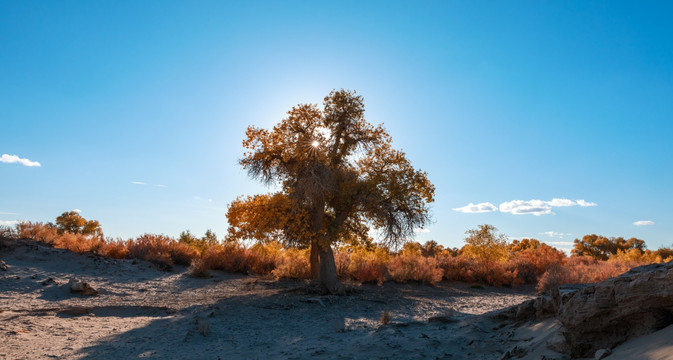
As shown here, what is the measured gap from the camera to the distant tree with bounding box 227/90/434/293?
14.6 meters

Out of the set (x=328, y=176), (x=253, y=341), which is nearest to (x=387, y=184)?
(x=328, y=176)

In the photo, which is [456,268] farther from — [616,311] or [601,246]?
[601,246]

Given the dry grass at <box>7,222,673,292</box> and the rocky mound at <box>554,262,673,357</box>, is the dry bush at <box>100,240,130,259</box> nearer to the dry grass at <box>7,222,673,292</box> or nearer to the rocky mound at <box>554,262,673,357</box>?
the dry grass at <box>7,222,673,292</box>

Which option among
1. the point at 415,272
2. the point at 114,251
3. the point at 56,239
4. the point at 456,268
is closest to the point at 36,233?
the point at 56,239

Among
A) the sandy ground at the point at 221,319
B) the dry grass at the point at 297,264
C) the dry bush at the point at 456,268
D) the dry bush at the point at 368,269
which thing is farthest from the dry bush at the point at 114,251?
the dry bush at the point at 456,268

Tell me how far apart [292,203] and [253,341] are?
645 centimetres

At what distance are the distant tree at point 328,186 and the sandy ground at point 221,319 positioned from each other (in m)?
2.17

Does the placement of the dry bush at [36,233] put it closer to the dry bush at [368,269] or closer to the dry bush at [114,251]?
the dry bush at [114,251]

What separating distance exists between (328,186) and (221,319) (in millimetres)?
5604

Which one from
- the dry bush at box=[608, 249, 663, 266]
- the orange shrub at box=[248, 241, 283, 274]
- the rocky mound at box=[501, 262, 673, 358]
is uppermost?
the dry bush at box=[608, 249, 663, 266]

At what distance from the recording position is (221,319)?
34.7 feet

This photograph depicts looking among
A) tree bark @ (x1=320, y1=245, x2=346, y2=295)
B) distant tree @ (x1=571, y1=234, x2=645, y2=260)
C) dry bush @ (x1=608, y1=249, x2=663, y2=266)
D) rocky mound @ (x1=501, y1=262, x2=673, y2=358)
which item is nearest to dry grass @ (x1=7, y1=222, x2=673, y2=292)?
tree bark @ (x1=320, y1=245, x2=346, y2=295)

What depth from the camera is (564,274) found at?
18.9m

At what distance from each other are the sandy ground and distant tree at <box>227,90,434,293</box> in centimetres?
217
